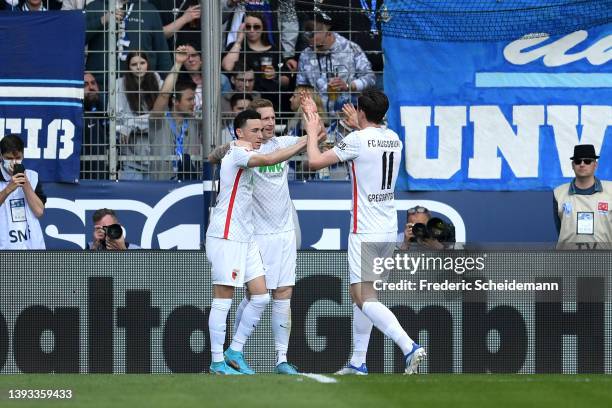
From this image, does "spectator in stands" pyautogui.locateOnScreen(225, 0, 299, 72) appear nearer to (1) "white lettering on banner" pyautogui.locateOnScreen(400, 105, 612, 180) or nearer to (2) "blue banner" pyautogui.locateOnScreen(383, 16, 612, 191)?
(2) "blue banner" pyautogui.locateOnScreen(383, 16, 612, 191)

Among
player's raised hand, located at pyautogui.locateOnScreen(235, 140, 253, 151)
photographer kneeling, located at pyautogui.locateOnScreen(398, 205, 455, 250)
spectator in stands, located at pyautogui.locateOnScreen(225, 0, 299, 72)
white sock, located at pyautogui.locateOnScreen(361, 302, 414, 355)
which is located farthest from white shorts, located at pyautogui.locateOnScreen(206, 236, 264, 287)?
spectator in stands, located at pyautogui.locateOnScreen(225, 0, 299, 72)

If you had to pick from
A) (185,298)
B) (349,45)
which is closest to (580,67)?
(349,45)

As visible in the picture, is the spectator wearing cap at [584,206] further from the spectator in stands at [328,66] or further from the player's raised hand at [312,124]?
the player's raised hand at [312,124]

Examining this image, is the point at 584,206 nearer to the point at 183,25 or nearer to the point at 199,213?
the point at 199,213

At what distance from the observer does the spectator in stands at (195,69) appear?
14.3 metres

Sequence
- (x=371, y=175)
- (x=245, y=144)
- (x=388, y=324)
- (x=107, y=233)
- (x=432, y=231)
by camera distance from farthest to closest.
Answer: (x=107, y=233) → (x=432, y=231) → (x=245, y=144) → (x=371, y=175) → (x=388, y=324)

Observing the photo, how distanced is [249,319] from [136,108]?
168 inches

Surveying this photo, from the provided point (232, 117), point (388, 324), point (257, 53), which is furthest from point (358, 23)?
point (388, 324)

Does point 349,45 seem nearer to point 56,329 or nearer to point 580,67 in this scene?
point 580,67

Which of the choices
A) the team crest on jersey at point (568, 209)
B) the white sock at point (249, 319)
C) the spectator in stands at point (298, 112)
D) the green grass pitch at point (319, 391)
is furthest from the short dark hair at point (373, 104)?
the spectator in stands at point (298, 112)

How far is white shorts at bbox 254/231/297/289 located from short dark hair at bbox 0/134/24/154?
3227 millimetres

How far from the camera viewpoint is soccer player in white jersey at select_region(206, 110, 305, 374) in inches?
421

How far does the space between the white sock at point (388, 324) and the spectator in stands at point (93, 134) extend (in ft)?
15.8

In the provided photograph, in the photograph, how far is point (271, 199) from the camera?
1116 cm
